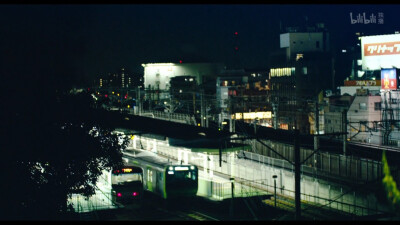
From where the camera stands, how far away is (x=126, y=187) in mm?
14672

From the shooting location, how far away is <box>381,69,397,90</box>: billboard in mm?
23812

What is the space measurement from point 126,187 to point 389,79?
15519 mm

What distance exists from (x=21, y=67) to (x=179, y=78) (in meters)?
39.1

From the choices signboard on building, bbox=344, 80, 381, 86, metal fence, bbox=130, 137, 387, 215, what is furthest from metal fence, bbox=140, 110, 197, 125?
signboard on building, bbox=344, 80, 381, 86

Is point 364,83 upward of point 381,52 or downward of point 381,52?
downward

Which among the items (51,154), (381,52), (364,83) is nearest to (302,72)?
(364,83)

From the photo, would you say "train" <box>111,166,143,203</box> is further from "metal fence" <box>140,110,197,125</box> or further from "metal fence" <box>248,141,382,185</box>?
"metal fence" <box>140,110,197,125</box>

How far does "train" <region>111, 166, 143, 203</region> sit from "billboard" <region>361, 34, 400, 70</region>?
16374 mm

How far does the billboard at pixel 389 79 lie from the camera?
23.8 m

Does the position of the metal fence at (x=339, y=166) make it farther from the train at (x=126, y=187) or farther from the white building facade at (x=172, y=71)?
the white building facade at (x=172, y=71)

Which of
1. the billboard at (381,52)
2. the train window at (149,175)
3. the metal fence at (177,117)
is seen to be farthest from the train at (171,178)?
the billboard at (381,52)

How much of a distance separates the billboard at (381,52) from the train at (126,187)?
16374 mm

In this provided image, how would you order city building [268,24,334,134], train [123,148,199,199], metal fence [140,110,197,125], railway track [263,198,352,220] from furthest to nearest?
city building [268,24,334,134], metal fence [140,110,197,125], train [123,148,199,199], railway track [263,198,352,220]

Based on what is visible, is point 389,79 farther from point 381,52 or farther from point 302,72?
point 302,72
